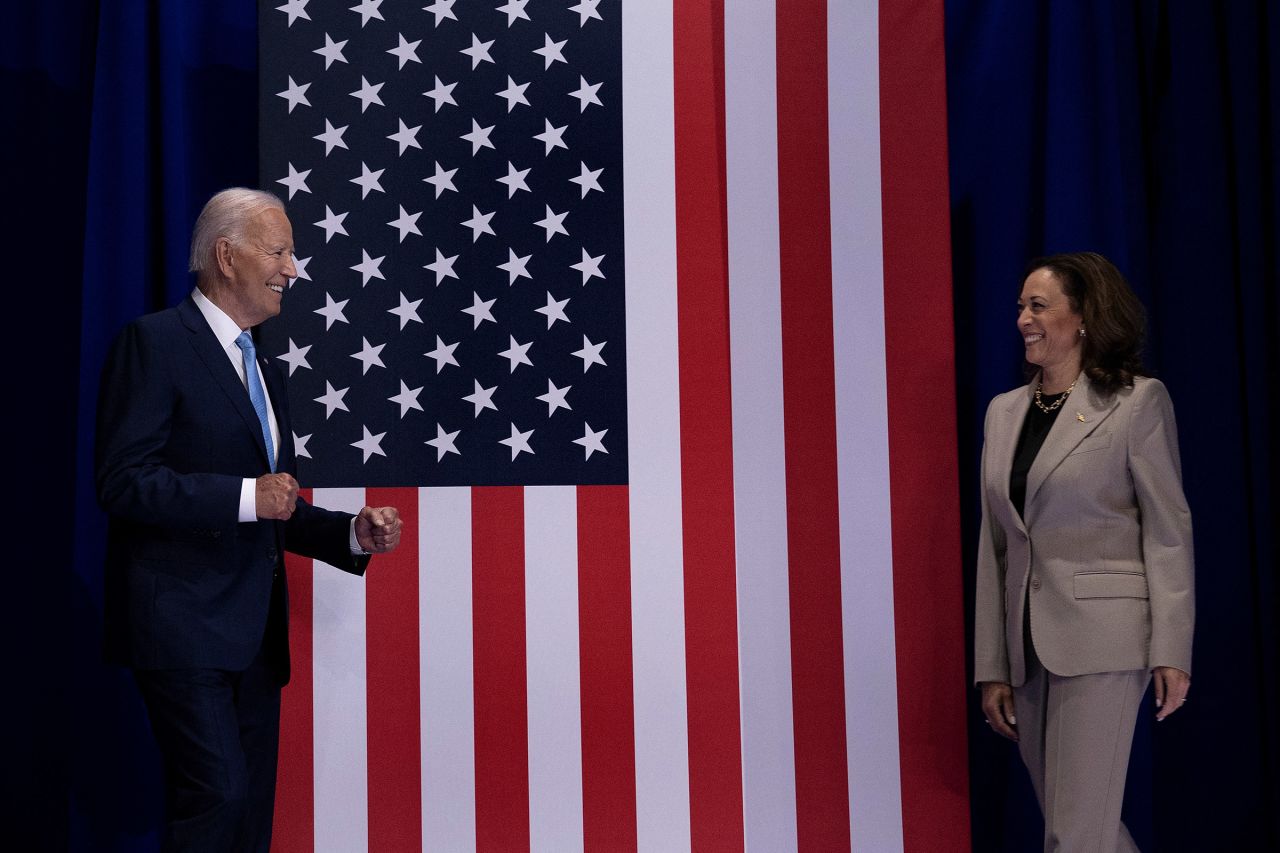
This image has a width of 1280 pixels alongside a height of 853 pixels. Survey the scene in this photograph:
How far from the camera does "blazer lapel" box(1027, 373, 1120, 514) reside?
7.86 feet

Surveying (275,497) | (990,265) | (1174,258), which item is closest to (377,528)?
(275,497)

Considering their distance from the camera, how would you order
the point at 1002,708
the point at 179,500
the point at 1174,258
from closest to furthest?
the point at 179,500 < the point at 1002,708 < the point at 1174,258

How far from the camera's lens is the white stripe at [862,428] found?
120 inches

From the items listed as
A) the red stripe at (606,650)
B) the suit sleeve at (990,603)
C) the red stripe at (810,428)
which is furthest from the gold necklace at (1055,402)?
the red stripe at (606,650)

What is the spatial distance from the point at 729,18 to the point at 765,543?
4.72ft

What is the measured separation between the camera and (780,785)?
3.06m

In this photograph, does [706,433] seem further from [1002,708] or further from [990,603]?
[1002,708]

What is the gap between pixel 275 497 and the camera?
6.86ft

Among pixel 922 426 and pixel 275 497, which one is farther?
pixel 922 426

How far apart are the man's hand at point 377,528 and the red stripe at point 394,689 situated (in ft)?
1.88

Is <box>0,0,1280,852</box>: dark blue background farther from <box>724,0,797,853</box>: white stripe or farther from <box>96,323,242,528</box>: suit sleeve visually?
<box>96,323,242,528</box>: suit sleeve

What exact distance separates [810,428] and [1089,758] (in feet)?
3.70

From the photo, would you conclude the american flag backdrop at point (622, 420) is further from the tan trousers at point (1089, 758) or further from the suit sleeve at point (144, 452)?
the suit sleeve at point (144, 452)

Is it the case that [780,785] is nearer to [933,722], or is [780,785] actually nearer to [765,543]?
[933,722]
